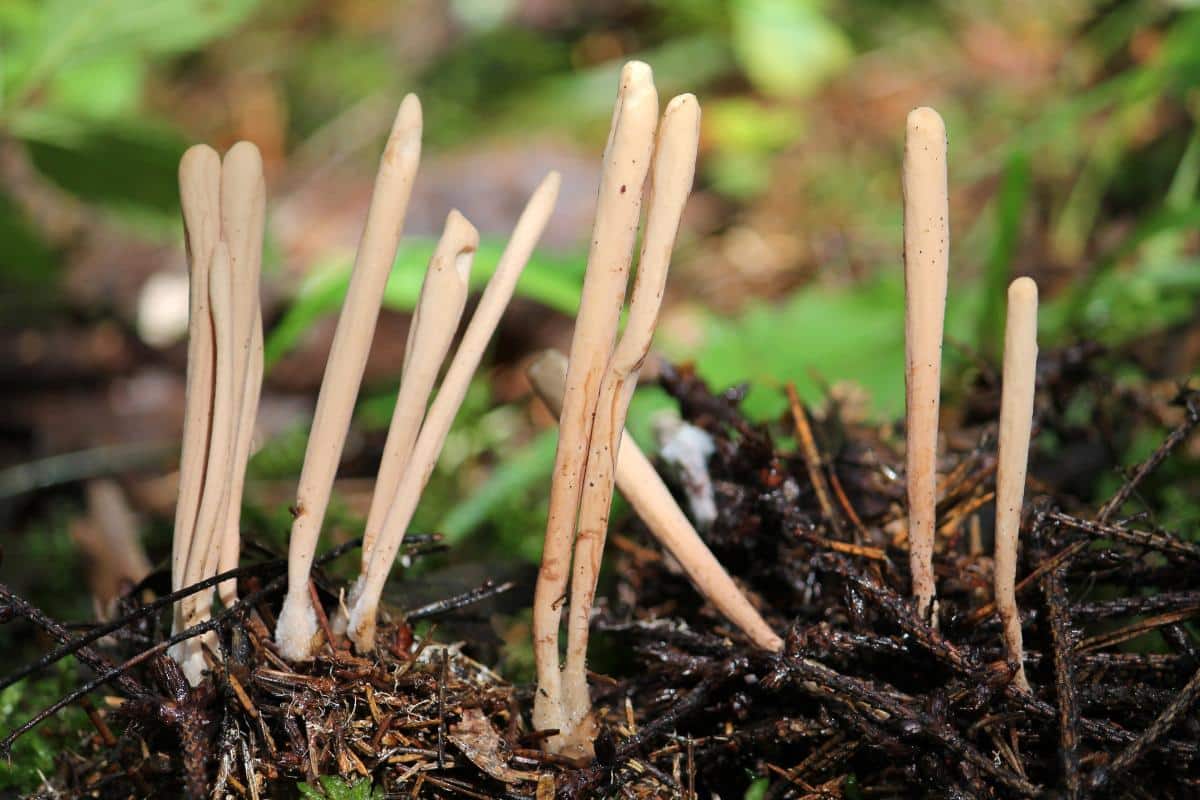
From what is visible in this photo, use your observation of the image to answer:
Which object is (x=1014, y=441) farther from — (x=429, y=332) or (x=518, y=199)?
(x=518, y=199)

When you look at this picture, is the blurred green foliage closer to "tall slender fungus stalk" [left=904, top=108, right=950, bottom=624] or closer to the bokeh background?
the bokeh background

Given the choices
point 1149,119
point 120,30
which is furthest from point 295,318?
point 1149,119

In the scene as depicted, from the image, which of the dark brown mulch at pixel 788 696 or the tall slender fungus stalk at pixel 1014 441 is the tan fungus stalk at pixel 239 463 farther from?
the tall slender fungus stalk at pixel 1014 441

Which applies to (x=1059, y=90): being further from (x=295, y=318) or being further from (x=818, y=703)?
(x=818, y=703)

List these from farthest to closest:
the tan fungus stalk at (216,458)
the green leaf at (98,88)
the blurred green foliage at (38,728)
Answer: the green leaf at (98,88) < the blurred green foliage at (38,728) < the tan fungus stalk at (216,458)

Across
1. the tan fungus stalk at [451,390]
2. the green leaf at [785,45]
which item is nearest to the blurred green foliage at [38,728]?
the tan fungus stalk at [451,390]

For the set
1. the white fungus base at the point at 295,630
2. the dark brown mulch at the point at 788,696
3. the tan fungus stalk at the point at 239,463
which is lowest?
the dark brown mulch at the point at 788,696

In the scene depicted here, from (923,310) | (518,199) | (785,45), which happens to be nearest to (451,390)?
(923,310)
